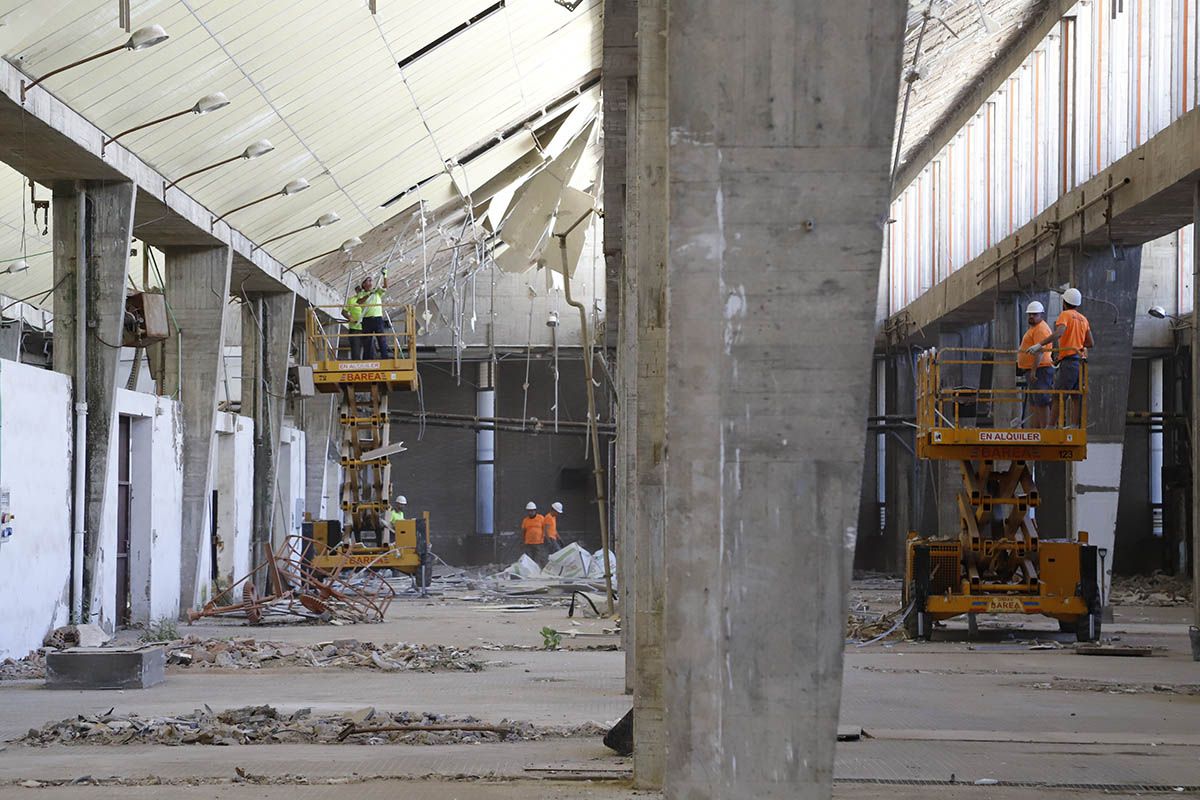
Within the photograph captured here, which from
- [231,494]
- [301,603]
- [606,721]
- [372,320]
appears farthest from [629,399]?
[231,494]

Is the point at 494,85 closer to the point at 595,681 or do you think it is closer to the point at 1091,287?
the point at 1091,287

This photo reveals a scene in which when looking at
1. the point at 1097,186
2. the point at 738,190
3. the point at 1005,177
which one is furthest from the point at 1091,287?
the point at 738,190

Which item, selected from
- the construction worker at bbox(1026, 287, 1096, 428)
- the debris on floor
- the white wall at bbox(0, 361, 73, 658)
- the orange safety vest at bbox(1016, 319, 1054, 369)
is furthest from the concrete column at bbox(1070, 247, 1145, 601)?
the white wall at bbox(0, 361, 73, 658)

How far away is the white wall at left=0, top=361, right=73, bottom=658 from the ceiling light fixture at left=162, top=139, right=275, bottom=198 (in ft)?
12.5

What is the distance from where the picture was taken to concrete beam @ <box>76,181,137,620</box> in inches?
766

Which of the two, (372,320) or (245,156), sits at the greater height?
(245,156)

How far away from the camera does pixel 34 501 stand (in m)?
17.5

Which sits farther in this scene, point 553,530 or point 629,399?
point 553,530

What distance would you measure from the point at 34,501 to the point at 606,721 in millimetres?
9334

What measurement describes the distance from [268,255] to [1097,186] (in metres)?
14.9

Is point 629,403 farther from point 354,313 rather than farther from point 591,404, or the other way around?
point 354,313

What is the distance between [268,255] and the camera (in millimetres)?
28344

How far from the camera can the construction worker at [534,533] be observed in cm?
3994

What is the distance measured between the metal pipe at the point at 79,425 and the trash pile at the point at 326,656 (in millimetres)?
1836
